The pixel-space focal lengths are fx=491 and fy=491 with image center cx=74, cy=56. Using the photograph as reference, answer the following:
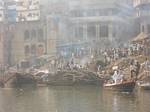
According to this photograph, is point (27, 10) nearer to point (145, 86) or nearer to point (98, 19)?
point (98, 19)

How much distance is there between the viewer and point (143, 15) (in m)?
51.6

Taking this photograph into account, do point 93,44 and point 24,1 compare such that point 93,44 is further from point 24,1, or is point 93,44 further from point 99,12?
point 24,1

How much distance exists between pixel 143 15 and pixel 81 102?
2570 centimetres

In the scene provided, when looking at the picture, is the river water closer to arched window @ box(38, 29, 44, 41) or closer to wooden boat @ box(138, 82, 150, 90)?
wooden boat @ box(138, 82, 150, 90)

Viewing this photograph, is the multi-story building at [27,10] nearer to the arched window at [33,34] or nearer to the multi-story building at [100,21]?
the arched window at [33,34]

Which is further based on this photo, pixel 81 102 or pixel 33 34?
pixel 33 34

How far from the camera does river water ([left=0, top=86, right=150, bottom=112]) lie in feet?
80.8

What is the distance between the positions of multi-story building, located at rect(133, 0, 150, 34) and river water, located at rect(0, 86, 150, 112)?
58.5 feet

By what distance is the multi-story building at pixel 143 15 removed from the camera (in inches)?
1986

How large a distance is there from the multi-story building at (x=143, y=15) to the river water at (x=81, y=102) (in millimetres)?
17821

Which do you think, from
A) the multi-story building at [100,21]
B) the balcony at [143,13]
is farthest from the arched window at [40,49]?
the balcony at [143,13]

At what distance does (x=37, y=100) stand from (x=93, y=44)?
23574mm

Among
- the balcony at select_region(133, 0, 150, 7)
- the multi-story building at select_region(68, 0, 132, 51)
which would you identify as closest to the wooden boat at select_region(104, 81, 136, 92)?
the balcony at select_region(133, 0, 150, 7)

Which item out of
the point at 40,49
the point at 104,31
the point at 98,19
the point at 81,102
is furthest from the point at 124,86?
the point at 40,49
